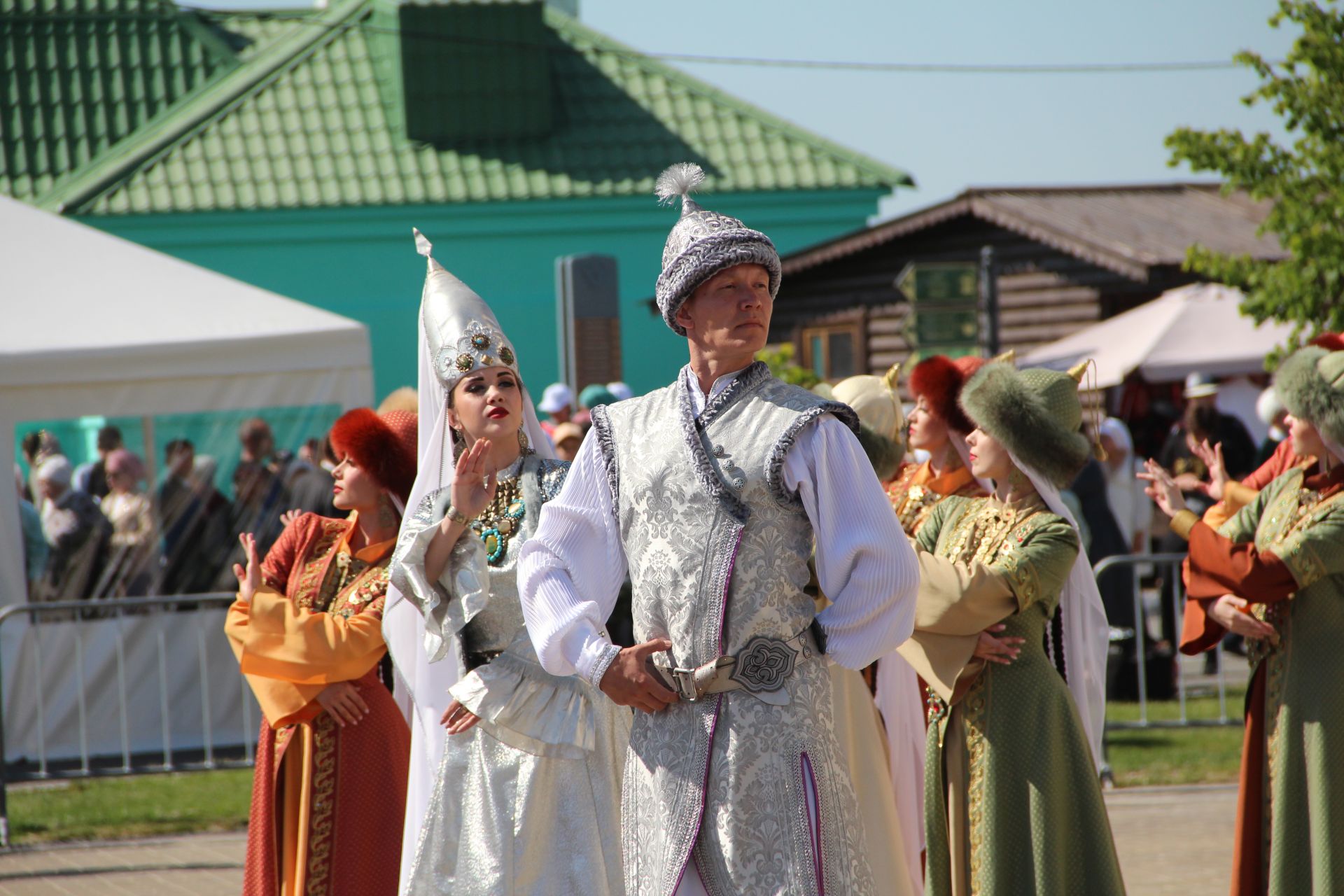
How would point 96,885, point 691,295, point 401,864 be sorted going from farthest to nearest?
point 96,885 < point 401,864 < point 691,295

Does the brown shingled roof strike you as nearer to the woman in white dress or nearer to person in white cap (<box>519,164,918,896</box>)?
the woman in white dress

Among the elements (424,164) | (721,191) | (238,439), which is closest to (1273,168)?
(238,439)

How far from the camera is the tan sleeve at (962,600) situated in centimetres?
409

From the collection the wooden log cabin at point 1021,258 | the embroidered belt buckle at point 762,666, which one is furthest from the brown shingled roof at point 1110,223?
the embroidered belt buckle at point 762,666

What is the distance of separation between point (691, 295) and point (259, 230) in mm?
15279

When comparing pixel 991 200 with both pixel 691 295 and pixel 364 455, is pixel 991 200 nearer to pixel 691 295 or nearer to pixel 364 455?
pixel 364 455

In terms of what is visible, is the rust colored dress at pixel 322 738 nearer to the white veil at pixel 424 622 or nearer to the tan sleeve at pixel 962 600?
the white veil at pixel 424 622

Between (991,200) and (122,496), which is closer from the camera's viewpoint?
(122,496)

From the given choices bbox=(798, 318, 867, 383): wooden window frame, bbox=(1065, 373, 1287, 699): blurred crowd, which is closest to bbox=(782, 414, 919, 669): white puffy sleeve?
bbox=(1065, 373, 1287, 699): blurred crowd

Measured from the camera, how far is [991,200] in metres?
16.7

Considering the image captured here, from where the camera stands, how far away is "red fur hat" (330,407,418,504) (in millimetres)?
4684

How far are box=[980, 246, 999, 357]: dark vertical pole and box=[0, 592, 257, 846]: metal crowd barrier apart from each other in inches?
225

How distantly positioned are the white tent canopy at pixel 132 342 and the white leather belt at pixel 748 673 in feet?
19.6

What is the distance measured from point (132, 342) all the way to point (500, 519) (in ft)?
16.1
